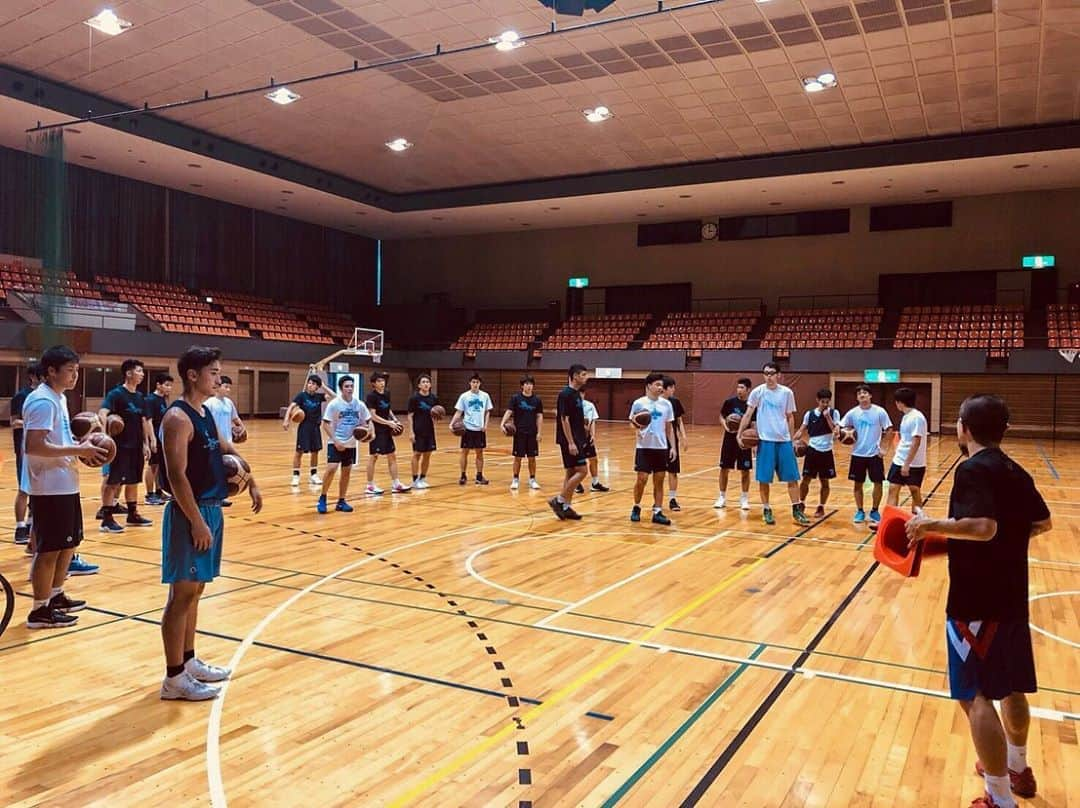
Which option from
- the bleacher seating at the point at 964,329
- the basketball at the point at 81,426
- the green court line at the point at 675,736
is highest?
the bleacher seating at the point at 964,329

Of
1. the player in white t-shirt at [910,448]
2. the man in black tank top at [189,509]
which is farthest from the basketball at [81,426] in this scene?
the player in white t-shirt at [910,448]

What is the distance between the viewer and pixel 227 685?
169 inches

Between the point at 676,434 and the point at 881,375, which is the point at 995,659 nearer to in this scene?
the point at 676,434

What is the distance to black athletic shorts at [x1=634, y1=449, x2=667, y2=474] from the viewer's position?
942 cm

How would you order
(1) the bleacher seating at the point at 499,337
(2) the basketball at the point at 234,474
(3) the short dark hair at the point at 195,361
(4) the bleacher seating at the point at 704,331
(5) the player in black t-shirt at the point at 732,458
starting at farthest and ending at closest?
(1) the bleacher seating at the point at 499,337
(4) the bleacher seating at the point at 704,331
(5) the player in black t-shirt at the point at 732,458
(2) the basketball at the point at 234,474
(3) the short dark hair at the point at 195,361

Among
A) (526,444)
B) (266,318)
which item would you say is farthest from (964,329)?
(266,318)

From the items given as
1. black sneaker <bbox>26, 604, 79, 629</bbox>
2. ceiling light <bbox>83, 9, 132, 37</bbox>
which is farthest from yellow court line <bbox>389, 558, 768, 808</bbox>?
ceiling light <bbox>83, 9, 132, 37</bbox>

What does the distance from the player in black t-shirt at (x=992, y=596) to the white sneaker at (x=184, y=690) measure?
3.45 m

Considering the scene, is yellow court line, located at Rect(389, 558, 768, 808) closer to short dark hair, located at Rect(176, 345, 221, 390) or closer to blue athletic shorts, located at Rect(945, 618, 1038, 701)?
blue athletic shorts, located at Rect(945, 618, 1038, 701)

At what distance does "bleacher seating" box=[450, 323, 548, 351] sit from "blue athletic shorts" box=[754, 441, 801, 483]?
868 inches

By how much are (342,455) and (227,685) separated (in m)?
5.81

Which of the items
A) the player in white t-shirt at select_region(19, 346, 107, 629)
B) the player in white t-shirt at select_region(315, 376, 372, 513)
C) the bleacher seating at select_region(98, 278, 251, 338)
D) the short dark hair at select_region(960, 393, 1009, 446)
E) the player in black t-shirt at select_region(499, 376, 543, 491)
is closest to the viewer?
the short dark hair at select_region(960, 393, 1009, 446)

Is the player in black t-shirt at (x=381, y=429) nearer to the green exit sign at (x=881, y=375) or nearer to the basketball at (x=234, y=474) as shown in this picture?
the basketball at (x=234, y=474)

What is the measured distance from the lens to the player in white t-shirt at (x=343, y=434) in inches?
393
